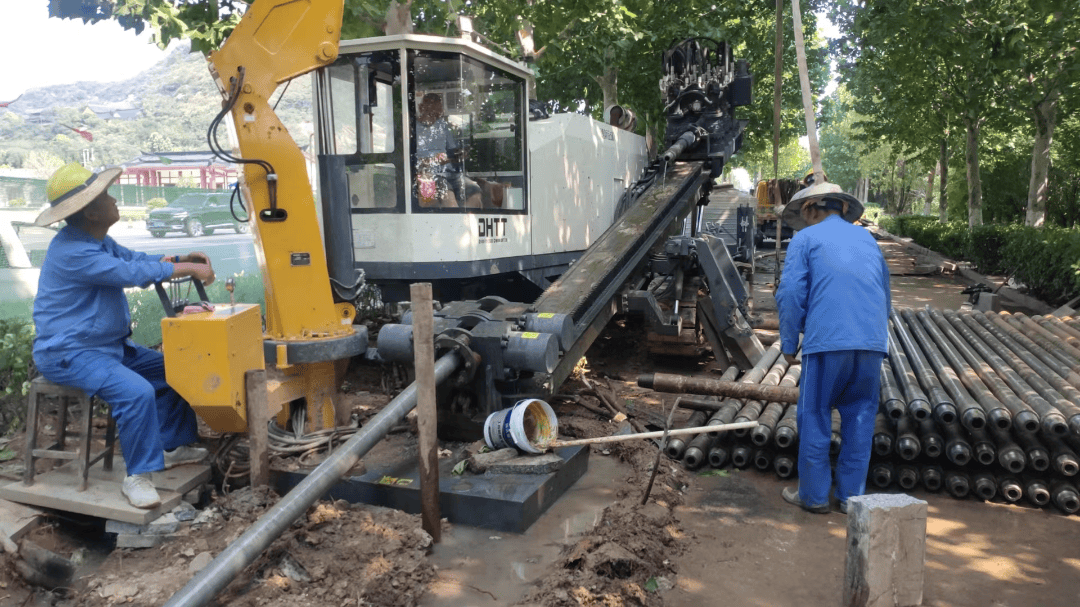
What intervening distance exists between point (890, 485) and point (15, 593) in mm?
5286

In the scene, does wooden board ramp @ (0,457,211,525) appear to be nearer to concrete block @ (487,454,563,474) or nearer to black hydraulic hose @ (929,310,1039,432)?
concrete block @ (487,454,563,474)

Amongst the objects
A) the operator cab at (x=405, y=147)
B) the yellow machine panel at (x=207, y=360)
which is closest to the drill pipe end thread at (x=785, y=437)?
the operator cab at (x=405, y=147)

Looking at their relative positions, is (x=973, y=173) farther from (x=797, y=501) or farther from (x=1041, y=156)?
(x=797, y=501)

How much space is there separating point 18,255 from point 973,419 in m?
8.36

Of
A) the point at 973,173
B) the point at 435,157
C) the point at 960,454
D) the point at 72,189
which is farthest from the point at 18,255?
the point at 973,173

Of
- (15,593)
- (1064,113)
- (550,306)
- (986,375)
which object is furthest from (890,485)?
(1064,113)

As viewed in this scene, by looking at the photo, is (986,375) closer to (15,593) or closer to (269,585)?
(269,585)

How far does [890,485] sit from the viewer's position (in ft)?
16.8

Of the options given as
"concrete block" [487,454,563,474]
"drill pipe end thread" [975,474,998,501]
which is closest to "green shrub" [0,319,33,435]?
"concrete block" [487,454,563,474]

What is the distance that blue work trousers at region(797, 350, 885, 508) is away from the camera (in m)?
4.53

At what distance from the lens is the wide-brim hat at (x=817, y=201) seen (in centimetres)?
479

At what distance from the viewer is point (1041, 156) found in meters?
16.2

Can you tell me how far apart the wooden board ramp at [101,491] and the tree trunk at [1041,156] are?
1728 centimetres

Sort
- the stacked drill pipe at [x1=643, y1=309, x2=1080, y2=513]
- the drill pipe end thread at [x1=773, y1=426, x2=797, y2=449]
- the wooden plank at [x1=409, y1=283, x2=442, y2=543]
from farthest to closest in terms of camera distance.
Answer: the drill pipe end thread at [x1=773, y1=426, x2=797, y2=449]
the stacked drill pipe at [x1=643, y1=309, x2=1080, y2=513]
the wooden plank at [x1=409, y1=283, x2=442, y2=543]
